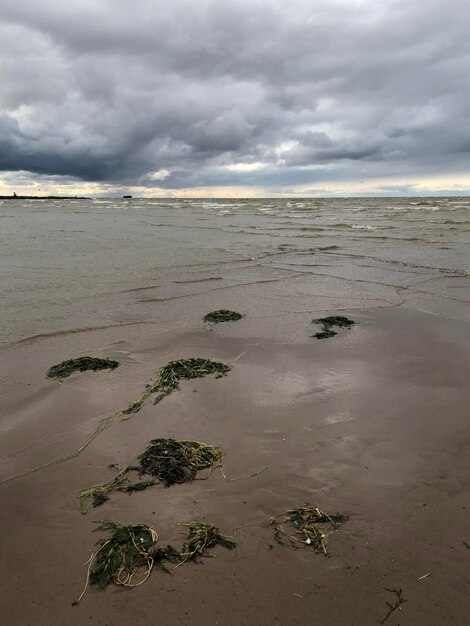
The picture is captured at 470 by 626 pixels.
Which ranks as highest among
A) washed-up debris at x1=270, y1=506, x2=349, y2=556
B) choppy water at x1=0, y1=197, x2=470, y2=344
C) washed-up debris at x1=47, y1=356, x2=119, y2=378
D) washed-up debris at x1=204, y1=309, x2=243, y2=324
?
choppy water at x1=0, y1=197, x2=470, y2=344

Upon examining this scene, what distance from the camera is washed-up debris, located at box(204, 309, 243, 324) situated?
682 centimetres

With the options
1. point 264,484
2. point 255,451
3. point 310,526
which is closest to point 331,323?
point 255,451

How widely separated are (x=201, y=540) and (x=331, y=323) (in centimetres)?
463

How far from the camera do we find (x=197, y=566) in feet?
7.75

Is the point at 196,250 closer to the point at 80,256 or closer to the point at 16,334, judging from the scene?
the point at 80,256

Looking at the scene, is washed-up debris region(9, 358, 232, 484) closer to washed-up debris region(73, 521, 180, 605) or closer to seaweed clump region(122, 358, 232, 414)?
seaweed clump region(122, 358, 232, 414)

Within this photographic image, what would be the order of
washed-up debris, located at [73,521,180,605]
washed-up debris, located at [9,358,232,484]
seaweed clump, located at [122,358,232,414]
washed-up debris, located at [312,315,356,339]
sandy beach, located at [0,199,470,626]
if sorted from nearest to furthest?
sandy beach, located at [0,199,470,626] < washed-up debris, located at [73,521,180,605] < washed-up debris, located at [9,358,232,484] < seaweed clump, located at [122,358,232,414] < washed-up debris, located at [312,315,356,339]

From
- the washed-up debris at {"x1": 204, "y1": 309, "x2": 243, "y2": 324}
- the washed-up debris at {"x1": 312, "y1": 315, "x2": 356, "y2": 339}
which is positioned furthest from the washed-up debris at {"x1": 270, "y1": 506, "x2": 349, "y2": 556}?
the washed-up debris at {"x1": 204, "y1": 309, "x2": 243, "y2": 324}

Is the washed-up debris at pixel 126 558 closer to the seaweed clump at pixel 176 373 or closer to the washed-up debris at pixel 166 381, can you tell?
the washed-up debris at pixel 166 381

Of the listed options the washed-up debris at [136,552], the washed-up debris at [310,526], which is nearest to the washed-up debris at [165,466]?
the washed-up debris at [136,552]

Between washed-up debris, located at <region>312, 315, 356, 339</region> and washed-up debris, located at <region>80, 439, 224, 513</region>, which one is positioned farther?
washed-up debris, located at <region>312, 315, 356, 339</region>

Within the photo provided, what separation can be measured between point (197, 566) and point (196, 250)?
12.9 m

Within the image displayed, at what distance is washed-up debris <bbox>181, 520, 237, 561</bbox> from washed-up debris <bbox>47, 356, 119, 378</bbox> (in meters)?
2.72

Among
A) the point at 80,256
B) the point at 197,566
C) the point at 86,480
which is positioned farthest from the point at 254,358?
the point at 80,256
